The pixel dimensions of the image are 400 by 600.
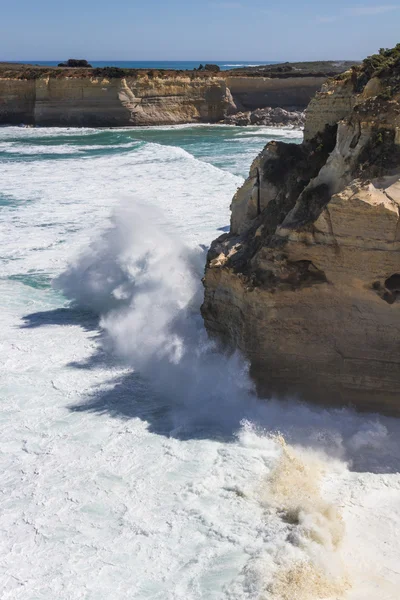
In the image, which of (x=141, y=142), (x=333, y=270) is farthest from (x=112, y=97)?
(x=333, y=270)

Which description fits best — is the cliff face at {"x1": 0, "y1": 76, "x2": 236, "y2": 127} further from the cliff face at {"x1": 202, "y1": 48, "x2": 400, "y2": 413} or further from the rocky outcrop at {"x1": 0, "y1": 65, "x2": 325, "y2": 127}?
the cliff face at {"x1": 202, "y1": 48, "x2": 400, "y2": 413}

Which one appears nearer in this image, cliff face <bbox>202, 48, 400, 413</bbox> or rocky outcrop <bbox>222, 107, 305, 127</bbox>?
cliff face <bbox>202, 48, 400, 413</bbox>

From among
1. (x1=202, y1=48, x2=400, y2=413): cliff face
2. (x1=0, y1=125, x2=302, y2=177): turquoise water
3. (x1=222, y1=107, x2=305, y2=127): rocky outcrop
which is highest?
(x1=202, y1=48, x2=400, y2=413): cliff face

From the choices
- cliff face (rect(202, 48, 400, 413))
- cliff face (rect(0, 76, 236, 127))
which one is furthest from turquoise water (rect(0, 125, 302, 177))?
cliff face (rect(202, 48, 400, 413))

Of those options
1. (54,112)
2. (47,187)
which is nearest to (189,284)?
(47,187)

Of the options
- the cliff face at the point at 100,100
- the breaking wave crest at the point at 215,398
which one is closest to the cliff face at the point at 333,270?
the breaking wave crest at the point at 215,398

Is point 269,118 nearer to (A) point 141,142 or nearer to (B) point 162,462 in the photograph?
(A) point 141,142

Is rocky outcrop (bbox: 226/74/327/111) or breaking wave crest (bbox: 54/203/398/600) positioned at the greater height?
rocky outcrop (bbox: 226/74/327/111)
